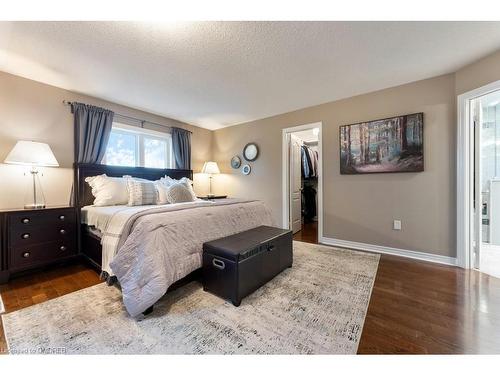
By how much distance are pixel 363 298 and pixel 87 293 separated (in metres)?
2.51

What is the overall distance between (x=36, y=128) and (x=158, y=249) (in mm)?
2524

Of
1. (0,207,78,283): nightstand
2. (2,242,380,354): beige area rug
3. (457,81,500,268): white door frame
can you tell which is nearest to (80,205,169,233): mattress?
(0,207,78,283): nightstand

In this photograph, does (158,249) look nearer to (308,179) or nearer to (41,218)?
(41,218)

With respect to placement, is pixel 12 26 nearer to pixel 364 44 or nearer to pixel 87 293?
pixel 87 293

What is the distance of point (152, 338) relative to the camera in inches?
52.5

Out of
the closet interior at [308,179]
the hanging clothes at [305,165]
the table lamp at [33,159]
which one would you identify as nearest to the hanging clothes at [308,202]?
the closet interior at [308,179]

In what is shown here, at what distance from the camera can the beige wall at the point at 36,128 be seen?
7.88 feet

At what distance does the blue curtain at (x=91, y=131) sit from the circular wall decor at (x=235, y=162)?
232cm

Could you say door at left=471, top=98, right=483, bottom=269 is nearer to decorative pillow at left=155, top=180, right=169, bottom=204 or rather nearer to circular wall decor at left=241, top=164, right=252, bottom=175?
circular wall decor at left=241, top=164, right=252, bottom=175

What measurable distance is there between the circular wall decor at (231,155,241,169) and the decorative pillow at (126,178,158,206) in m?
2.02

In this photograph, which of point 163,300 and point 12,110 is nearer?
point 163,300
